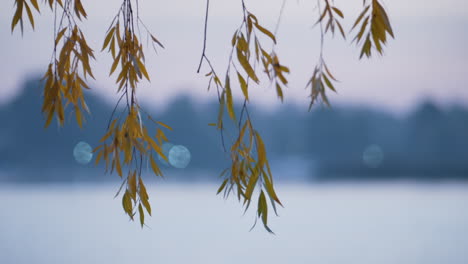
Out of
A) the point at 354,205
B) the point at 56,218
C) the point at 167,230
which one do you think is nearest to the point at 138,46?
the point at 167,230

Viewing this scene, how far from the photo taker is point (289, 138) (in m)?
31.4

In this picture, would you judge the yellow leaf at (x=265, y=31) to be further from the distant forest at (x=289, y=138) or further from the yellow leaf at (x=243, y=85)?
the distant forest at (x=289, y=138)

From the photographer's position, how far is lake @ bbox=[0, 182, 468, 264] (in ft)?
25.3

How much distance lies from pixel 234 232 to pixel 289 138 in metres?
22.0

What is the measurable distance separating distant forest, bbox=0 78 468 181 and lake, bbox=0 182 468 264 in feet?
42.1

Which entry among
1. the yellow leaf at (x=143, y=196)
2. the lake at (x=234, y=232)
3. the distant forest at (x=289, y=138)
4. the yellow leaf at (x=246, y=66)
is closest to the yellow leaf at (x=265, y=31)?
the yellow leaf at (x=246, y=66)

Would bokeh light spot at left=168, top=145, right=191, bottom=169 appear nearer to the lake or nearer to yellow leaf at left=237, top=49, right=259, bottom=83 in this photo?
the lake

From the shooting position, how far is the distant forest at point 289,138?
29109 mm

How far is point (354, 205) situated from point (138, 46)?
12.7 meters

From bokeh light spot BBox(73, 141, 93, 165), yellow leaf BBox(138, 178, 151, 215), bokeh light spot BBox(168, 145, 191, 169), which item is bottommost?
bokeh light spot BBox(168, 145, 191, 169)

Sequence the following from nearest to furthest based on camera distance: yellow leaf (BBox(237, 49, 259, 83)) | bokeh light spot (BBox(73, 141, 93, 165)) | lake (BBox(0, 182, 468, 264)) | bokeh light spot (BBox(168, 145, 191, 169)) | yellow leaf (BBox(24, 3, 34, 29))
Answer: yellow leaf (BBox(237, 49, 259, 83))
yellow leaf (BBox(24, 3, 34, 29))
bokeh light spot (BBox(73, 141, 93, 165))
lake (BBox(0, 182, 468, 264))
bokeh light spot (BBox(168, 145, 191, 169))

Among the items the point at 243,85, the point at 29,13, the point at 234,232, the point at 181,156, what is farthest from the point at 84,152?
the point at 181,156

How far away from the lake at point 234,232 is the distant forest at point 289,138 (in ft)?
42.1

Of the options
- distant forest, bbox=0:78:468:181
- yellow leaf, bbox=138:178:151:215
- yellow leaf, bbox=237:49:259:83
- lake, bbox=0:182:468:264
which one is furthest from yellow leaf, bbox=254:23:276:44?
distant forest, bbox=0:78:468:181
